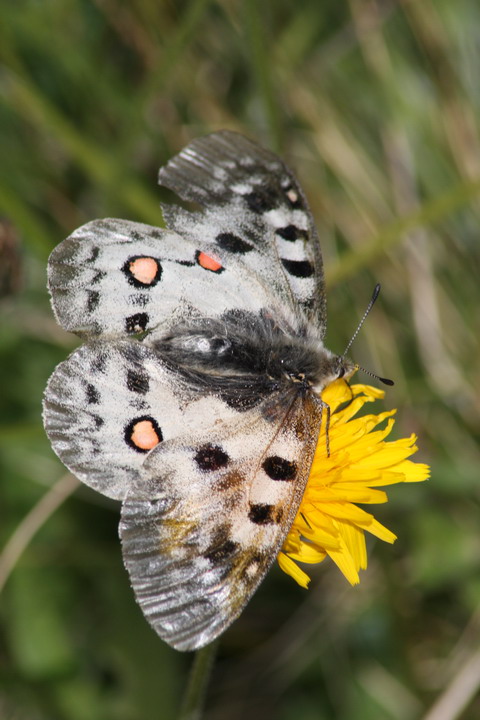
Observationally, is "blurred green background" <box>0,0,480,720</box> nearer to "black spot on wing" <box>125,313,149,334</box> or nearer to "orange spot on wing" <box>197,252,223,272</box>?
"black spot on wing" <box>125,313,149,334</box>

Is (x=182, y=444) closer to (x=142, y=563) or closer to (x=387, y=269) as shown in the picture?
(x=142, y=563)

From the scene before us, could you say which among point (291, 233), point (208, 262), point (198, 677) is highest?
point (291, 233)

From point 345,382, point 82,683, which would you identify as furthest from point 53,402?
point 82,683

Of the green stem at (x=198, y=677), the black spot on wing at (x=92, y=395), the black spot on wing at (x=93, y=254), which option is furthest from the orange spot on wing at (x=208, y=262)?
the green stem at (x=198, y=677)

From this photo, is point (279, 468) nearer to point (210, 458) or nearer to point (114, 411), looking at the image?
point (210, 458)

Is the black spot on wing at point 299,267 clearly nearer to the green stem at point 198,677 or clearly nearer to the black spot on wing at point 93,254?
the black spot on wing at point 93,254

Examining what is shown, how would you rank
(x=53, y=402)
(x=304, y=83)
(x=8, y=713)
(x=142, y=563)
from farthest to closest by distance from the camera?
(x=304, y=83)
(x=8, y=713)
(x=53, y=402)
(x=142, y=563)

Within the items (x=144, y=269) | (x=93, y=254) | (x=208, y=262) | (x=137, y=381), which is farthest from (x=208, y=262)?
(x=137, y=381)
